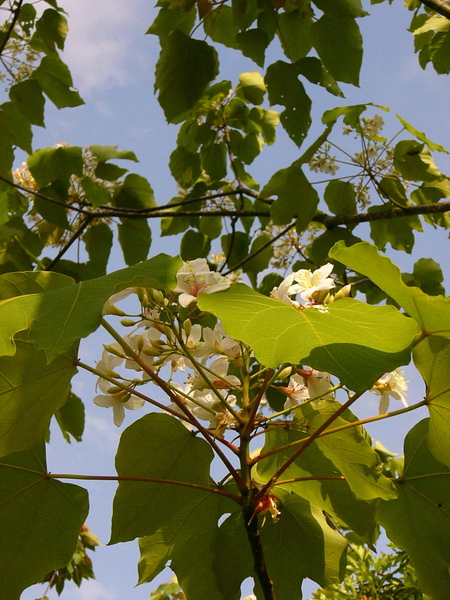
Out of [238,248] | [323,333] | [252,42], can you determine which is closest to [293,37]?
[252,42]

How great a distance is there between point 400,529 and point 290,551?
187 millimetres

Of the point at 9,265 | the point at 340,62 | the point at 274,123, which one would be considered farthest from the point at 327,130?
the point at 9,265

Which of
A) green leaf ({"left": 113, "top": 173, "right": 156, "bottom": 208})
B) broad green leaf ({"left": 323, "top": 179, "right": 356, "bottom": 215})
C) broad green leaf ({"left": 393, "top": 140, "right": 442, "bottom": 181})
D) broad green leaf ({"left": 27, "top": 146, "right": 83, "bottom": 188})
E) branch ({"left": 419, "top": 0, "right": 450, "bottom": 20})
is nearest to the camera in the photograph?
branch ({"left": 419, "top": 0, "right": 450, "bottom": 20})

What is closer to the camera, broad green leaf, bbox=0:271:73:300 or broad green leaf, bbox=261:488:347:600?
broad green leaf, bbox=0:271:73:300

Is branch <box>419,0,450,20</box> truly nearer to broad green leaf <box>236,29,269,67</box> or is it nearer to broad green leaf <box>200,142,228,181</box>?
broad green leaf <box>236,29,269,67</box>

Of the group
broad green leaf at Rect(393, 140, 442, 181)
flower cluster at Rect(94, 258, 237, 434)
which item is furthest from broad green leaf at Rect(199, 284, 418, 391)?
broad green leaf at Rect(393, 140, 442, 181)

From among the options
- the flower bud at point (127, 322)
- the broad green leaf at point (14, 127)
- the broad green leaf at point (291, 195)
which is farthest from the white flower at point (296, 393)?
the broad green leaf at point (14, 127)

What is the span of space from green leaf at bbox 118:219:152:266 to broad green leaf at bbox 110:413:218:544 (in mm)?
1816

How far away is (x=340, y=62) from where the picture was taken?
6.19 ft

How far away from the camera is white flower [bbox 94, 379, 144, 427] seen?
1.03 m

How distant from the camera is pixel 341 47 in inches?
74.0

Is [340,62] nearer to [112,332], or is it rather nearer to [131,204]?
[131,204]

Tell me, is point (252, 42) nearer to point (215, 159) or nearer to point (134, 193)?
point (215, 159)

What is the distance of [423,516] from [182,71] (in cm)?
154
